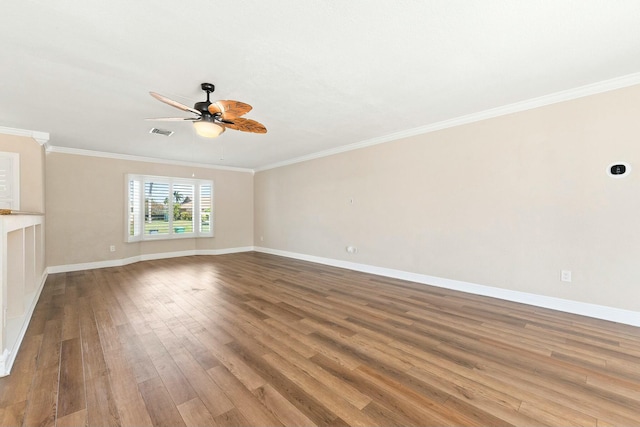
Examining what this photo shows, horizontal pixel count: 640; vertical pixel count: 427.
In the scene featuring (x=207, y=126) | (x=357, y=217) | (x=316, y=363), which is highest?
(x=207, y=126)

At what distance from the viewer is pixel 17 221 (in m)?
2.29

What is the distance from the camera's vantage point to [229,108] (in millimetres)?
2578

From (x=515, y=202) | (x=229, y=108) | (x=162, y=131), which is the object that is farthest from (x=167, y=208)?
(x=515, y=202)

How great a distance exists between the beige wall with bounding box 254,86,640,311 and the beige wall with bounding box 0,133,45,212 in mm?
5389

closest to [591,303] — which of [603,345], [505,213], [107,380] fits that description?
[603,345]

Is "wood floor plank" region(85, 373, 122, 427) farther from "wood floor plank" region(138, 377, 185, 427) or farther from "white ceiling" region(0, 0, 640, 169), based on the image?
"white ceiling" region(0, 0, 640, 169)

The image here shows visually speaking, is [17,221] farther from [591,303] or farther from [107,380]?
[591,303]

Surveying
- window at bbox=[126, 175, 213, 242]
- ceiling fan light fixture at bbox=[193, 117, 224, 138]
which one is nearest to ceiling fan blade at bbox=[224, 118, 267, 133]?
ceiling fan light fixture at bbox=[193, 117, 224, 138]

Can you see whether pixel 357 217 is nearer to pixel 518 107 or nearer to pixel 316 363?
pixel 518 107

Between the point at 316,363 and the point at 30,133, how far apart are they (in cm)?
580

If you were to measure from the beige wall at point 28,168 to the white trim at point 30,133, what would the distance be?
5cm

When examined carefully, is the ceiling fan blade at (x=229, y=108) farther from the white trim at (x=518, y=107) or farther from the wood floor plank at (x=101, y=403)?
the white trim at (x=518, y=107)

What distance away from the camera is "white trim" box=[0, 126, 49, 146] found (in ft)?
13.5

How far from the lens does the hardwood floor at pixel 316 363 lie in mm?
1517
